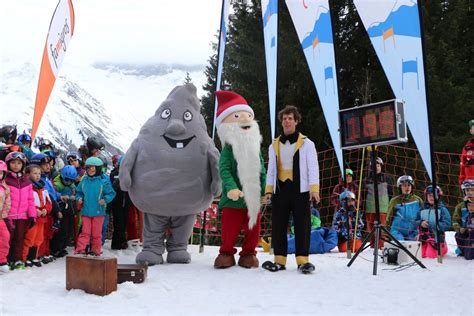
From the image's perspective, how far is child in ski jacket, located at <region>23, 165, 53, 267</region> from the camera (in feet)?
16.8

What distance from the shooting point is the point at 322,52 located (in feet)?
21.4

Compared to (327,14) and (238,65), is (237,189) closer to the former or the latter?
(327,14)

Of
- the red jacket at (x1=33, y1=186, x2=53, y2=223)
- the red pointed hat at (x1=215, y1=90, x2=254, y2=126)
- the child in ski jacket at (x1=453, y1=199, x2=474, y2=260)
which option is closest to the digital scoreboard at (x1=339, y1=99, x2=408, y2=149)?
the red pointed hat at (x1=215, y1=90, x2=254, y2=126)

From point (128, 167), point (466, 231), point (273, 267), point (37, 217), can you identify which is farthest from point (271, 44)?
point (37, 217)

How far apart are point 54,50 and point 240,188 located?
3.75 m

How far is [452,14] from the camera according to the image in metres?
13.7

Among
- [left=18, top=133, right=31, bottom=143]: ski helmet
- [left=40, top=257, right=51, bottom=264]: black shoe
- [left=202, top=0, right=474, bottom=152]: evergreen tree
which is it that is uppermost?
[left=202, top=0, right=474, bottom=152]: evergreen tree

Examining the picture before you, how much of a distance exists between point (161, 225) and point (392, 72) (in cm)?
297

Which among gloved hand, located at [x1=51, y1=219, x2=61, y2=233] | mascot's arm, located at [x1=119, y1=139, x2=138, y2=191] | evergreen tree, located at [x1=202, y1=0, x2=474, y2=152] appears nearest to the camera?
mascot's arm, located at [x1=119, y1=139, x2=138, y2=191]

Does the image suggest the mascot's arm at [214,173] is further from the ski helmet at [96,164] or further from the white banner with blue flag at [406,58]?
the white banner with blue flag at [406,58]

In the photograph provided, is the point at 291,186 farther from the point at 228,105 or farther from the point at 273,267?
the point at 228,105

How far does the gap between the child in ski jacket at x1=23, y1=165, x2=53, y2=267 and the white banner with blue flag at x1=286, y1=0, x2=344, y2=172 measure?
341 cm

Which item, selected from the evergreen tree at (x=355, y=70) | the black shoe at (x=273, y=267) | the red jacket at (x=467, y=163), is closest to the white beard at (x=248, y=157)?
the black shoe at (x=273, y=267)

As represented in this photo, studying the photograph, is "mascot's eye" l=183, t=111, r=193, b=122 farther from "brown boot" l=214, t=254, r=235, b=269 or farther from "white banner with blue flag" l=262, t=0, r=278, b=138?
"brown boot" l=214, t=254, r=235, b=269
